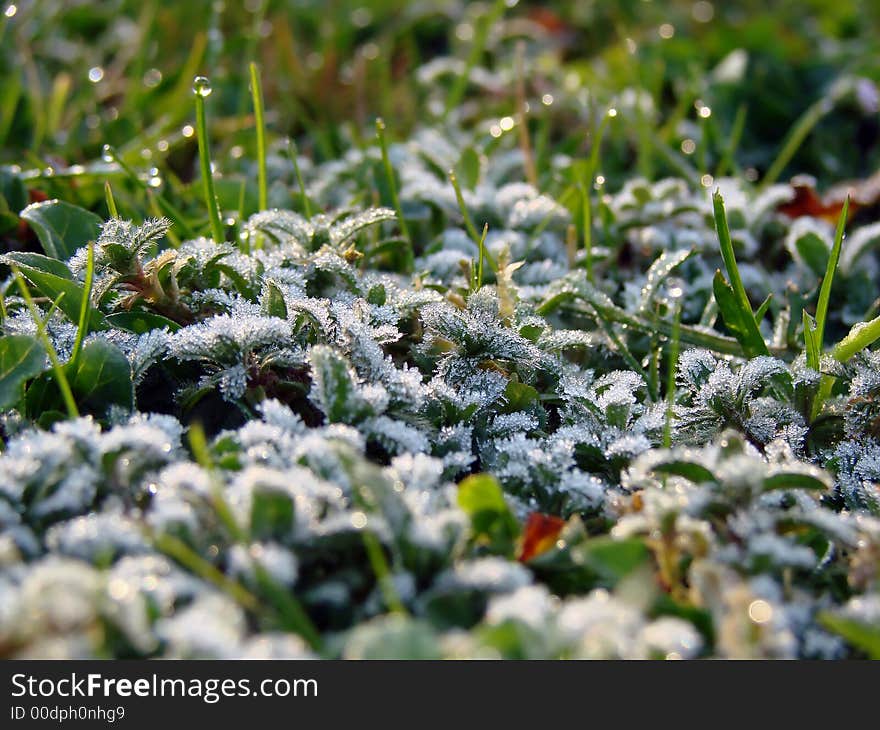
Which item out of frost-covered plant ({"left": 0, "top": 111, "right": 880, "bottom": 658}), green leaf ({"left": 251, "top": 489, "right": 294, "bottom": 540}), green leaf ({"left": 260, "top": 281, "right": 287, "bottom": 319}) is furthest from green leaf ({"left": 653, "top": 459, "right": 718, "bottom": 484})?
green leaf ({"left": 260, "top": 281, "right": 287, "bottom": 319})

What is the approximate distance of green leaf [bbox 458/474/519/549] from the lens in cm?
119

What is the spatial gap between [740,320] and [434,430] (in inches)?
24.7

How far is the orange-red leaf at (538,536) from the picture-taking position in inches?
48.6

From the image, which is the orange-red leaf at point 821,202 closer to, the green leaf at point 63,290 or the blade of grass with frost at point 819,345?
the blade of grass with frost at point 819,345

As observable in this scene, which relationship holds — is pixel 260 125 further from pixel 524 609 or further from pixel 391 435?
pixel 524 609

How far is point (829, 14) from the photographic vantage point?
12.8ft

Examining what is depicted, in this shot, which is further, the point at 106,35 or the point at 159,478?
the point at 106,35

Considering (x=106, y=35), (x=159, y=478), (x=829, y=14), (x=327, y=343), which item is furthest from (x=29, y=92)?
(x=829, y=14)

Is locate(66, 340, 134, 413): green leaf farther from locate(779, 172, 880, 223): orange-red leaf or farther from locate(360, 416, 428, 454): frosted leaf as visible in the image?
locate(779, 172, 880, 223): orange-red leaf

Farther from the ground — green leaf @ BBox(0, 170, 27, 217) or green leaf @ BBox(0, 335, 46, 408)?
green leaf @ BBox(0, 170, 27, 217)

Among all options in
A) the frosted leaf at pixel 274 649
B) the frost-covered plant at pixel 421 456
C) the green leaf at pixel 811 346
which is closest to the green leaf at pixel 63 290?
the frost-covered plant at pixel 421 456
